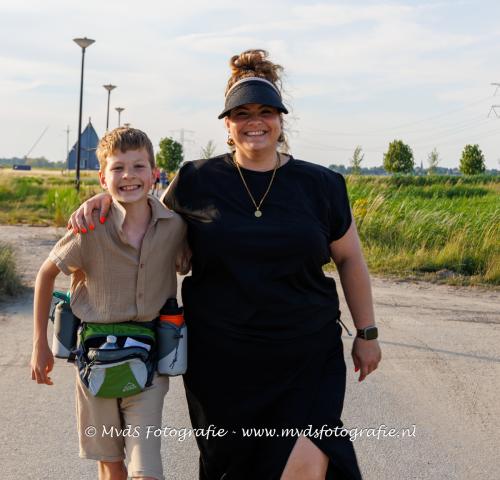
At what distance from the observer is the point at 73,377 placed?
5539mm

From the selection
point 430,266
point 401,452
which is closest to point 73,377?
point 401,452

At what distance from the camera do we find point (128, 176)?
3.10m

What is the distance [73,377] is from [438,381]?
2.65 metres

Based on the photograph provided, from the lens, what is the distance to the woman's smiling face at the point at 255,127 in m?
3.18

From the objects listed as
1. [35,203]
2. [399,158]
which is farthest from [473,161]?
[35,203]

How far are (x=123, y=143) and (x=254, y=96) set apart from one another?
0.57 metres

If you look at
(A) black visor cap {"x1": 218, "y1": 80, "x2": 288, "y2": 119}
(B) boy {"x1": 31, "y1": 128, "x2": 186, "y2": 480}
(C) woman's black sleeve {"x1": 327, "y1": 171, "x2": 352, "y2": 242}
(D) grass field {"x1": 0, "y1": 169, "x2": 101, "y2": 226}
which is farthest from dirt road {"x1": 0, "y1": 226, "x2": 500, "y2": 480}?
(D) grass field {"x1": 0, "y1": 169, "x2": 101, "y2": 226}

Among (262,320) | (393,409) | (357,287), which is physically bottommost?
(393,409)

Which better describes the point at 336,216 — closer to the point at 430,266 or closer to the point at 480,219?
the point at 430,266

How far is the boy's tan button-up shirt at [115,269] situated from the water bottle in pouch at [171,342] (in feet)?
0.18

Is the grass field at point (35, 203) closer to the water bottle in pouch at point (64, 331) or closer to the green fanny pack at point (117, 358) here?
the water bottle in pouch at point (64, 331)

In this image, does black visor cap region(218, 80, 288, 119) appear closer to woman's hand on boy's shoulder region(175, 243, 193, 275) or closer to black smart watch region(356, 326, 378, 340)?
woman's hand on boy's shoulder region(175, 243, 193, 275)

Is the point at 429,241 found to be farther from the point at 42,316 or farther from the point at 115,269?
the point at 42,316

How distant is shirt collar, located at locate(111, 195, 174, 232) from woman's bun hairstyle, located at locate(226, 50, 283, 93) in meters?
0.61
